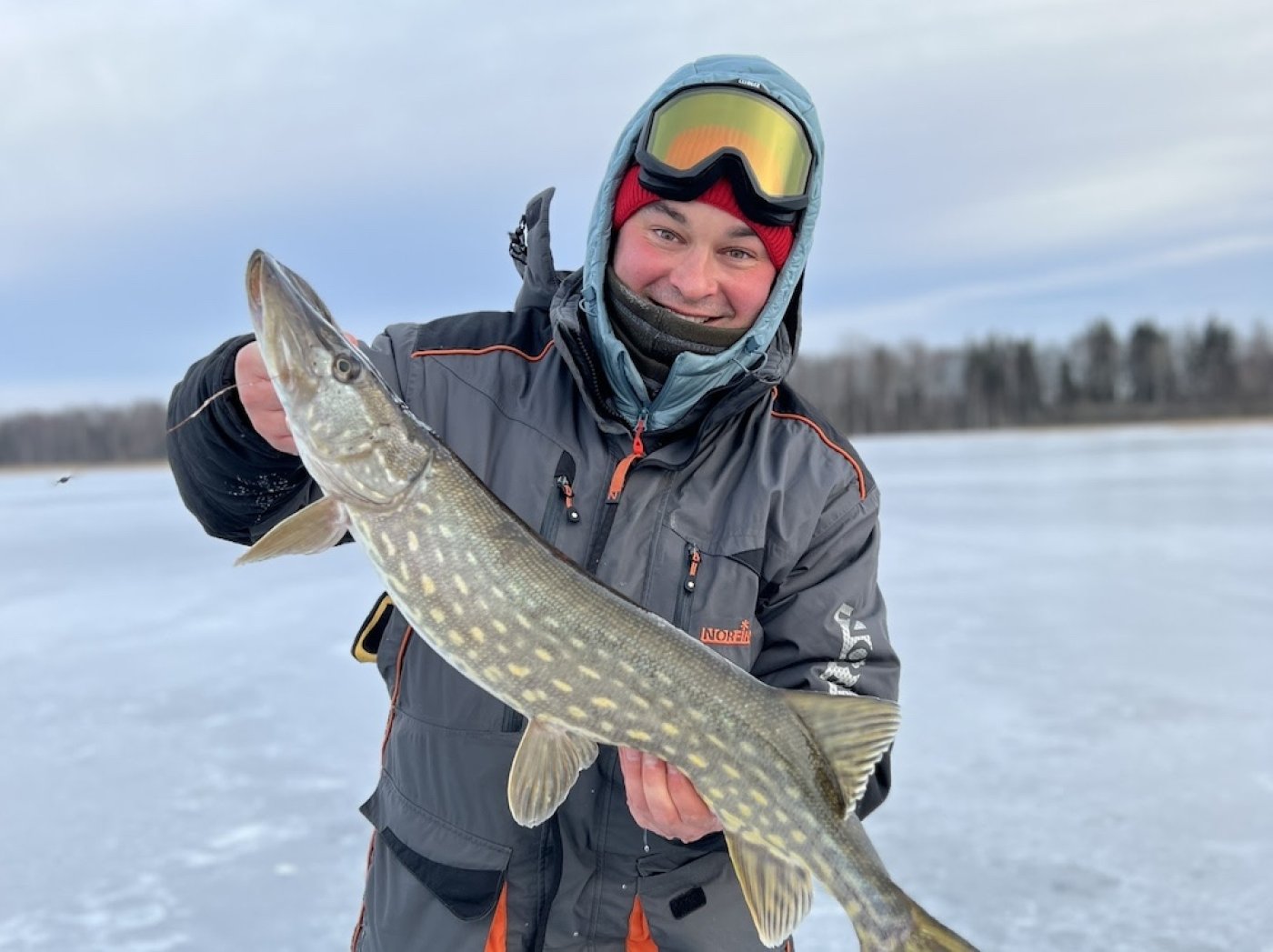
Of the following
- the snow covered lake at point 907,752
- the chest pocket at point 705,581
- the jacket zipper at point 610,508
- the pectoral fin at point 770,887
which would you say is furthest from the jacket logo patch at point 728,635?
the snow covered lake at point 907,752

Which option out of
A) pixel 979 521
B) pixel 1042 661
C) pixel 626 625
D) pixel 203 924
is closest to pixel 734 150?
pixel 626 625

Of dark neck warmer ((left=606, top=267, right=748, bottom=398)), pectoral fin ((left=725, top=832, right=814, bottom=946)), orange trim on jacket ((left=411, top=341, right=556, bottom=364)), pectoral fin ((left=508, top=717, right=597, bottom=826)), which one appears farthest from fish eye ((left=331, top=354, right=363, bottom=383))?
pectoral fin ((left=725, top=832, right=814, bottom=946))

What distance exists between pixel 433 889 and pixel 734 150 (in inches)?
68.9

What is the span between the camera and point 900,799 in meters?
3.98

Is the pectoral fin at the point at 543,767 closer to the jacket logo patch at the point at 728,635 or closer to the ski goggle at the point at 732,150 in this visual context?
the jacket logo patch at the point at 728,635

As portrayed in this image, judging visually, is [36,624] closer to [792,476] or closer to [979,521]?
[792,476]

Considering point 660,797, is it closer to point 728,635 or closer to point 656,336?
point 728,635

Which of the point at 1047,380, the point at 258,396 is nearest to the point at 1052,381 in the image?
the point at 1047,380

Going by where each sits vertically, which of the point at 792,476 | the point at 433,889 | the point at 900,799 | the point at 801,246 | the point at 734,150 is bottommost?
the point at 900,799

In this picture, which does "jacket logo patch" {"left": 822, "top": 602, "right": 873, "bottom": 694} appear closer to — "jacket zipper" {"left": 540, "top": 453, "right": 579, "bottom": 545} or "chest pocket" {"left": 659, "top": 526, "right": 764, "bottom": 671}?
"chest pocket" {"left": 659, "top": 526, "right": 764, "bottom": 671}

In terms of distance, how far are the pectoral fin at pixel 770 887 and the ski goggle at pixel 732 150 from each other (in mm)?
1422

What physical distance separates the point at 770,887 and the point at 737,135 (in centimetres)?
169

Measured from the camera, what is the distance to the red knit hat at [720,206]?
2213 millimetres

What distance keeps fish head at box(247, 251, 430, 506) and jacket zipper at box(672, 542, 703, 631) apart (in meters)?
0.58
